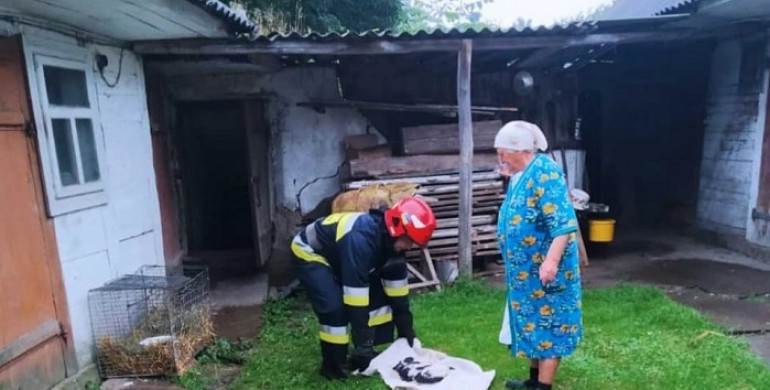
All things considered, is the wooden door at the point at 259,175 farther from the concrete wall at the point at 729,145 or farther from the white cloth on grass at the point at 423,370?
the concrete wall at the point at 729,145

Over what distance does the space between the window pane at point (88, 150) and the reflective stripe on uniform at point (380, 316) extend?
2399 mm

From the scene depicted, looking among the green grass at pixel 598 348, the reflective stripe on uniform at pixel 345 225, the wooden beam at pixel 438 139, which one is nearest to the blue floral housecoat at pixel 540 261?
the green grass at pixel 598 348

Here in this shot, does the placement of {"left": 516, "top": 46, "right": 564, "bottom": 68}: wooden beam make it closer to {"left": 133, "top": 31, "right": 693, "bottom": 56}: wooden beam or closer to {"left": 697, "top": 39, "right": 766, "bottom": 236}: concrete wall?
{"left": 133, "top": 31, "right": 693, "bottom": 56}: wooden beam

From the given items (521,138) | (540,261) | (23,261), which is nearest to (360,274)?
(540,261)

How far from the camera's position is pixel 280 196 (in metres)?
6.59

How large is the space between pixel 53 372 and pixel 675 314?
15.2 feet

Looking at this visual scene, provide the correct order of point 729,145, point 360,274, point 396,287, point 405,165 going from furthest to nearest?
1. point 729,145
2. point 405,165
3. point 396,287
4. point 360,274

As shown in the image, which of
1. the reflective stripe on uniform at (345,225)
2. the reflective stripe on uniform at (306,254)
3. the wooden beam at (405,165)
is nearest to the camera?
the reflective stripe on uniform at (345,225)

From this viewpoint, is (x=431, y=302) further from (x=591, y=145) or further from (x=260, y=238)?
(x=591, y=145)

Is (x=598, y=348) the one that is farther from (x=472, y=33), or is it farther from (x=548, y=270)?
(x=472, y=33)

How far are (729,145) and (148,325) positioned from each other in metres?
6.78

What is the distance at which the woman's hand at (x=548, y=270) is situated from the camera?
8.36ft

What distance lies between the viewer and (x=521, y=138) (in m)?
2.69

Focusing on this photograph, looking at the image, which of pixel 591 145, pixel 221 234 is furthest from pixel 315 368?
pixel 591 145
